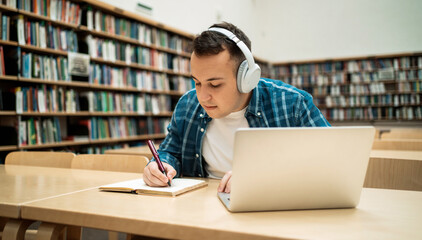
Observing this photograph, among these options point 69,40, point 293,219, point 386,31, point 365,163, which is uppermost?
point 386,31

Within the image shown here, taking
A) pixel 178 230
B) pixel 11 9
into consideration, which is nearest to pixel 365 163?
pixel 178 230

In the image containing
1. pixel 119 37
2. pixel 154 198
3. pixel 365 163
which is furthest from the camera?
pixel 119 37

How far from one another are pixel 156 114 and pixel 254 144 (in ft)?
13.7

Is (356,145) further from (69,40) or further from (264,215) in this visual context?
(69,40)

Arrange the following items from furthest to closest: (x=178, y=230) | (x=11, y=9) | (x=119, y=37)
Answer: (x=119, y=37)
(x=11, y=9)
(x=178, y=230)

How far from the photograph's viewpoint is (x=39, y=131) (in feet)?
10.7

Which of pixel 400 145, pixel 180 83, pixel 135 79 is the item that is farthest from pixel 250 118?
pixel 180 83

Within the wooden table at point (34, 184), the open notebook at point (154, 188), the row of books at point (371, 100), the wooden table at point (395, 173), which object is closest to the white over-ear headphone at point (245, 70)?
the open notebook at point (154, 188)

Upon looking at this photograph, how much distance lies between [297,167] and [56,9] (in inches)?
136

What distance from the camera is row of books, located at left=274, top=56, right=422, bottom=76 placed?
7.36m

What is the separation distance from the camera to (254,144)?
0.69m

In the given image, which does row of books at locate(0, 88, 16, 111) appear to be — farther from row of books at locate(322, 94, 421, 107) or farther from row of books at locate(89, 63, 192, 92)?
row of books at locate(322, 94, 421, 107)

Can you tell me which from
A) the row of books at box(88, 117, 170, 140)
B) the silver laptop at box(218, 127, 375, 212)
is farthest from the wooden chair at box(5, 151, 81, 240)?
the row of books at box(88, 117, 170, 140)

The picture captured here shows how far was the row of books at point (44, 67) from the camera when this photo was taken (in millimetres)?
3143
